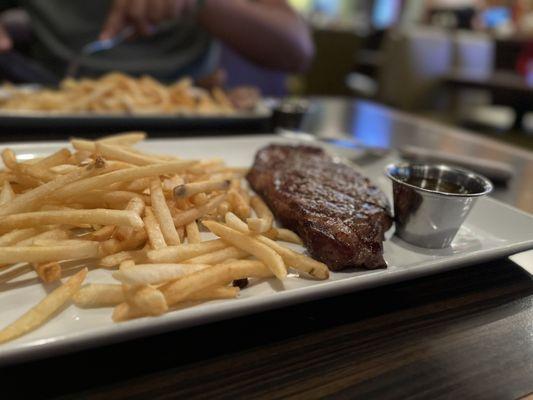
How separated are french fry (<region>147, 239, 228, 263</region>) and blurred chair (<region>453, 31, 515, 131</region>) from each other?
6.94 metres

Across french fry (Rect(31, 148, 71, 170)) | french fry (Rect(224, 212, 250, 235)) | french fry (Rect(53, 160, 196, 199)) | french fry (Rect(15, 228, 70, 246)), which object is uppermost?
french fry (Rect(31, 148, 71, 170))

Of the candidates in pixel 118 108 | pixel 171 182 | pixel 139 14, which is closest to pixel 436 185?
pixel 171 182

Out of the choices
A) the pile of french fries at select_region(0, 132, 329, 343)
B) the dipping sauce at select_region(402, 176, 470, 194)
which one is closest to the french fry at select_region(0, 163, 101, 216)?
the pile of french fries at select_region(0, 132, 329, 343)

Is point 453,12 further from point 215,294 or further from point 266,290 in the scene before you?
point 215,294

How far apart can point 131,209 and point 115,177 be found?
0.11 m

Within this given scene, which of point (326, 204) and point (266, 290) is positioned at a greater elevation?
point (326, 204)

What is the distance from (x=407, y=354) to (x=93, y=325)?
701mm

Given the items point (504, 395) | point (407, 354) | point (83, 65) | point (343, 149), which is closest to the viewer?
point (504, 395)

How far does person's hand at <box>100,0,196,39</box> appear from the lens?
125 inches

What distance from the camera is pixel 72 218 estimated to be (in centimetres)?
112

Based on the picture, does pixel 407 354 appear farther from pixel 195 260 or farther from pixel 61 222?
pixel 61 222

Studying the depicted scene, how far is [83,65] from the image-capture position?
374cm

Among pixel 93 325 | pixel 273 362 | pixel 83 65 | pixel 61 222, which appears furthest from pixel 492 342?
pixel 83 65

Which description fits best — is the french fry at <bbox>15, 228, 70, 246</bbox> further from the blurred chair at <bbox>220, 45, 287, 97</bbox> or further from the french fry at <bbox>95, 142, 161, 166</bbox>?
the blurred chair at <bbox>220, 45, 287, 97</bbox>
